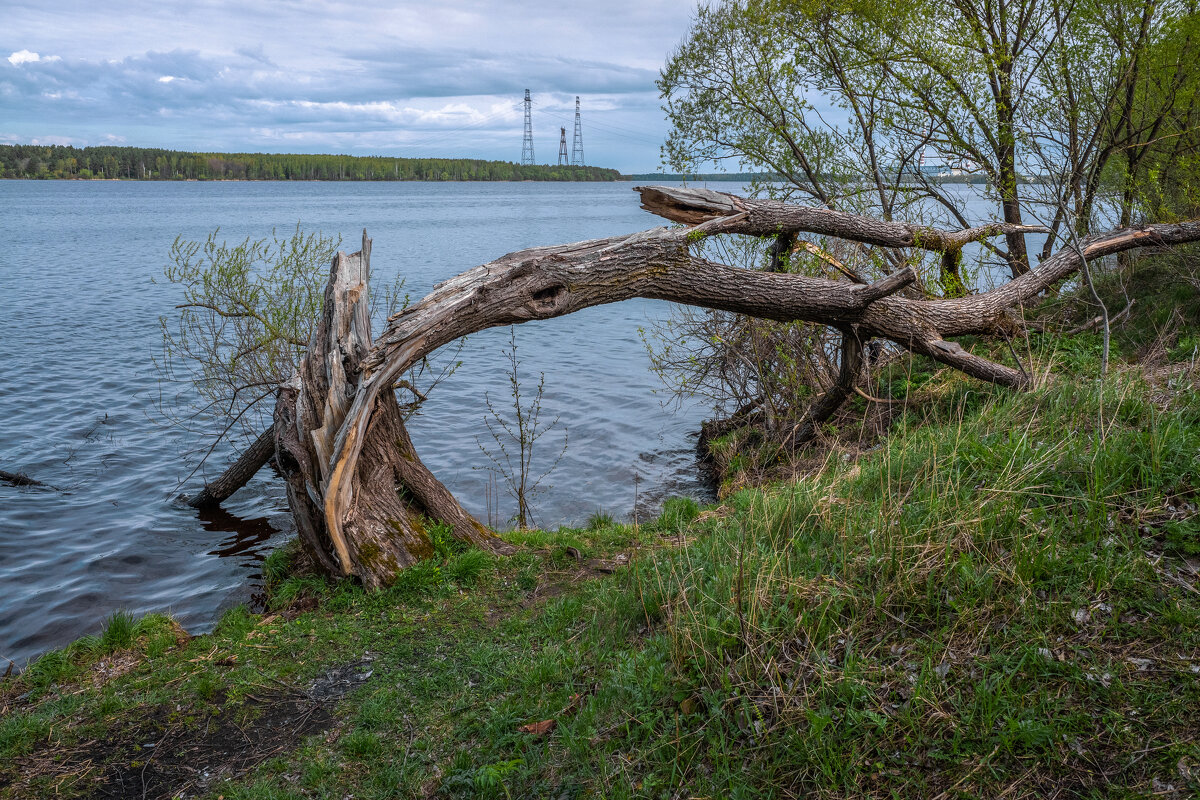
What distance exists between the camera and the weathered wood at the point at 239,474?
9.18m

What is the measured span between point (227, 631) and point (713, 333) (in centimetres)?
748

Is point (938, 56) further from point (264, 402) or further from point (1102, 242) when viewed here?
point (264, 402)

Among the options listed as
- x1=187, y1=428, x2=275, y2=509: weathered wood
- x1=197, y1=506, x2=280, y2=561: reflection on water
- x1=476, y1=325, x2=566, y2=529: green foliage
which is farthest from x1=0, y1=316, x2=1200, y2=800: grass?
x1=476, y1=325, x2=566, y2=529: green foliage

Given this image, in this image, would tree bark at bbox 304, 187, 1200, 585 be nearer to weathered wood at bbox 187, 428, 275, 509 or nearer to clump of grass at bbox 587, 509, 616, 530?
clump of grass at bbox 587, 509, 616, 530

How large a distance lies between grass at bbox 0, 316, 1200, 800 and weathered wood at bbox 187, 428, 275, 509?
3533 mm

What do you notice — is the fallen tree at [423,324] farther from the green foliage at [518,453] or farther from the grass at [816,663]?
the green foliage at [518,453]

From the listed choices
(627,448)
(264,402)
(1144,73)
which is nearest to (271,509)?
(264,402)

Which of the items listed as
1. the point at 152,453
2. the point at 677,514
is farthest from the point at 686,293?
the point at 152,453

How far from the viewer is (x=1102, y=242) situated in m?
9.60

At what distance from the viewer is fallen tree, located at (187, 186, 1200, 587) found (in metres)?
6.18

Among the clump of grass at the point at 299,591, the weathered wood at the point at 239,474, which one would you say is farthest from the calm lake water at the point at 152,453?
the clump of grass at the point at 299,591

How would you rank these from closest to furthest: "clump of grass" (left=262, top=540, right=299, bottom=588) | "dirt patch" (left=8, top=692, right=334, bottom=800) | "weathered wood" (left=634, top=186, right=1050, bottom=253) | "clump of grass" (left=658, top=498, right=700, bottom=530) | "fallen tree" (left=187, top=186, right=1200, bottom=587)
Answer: "dirt patch" (left=8, top=692, right=334, bottom=800), "fallen tree" (left=187, top=186, right=1200, bottom=587), "clump of grass" (left=262, top=540, right=299, bottom=588), "weathered wood" (left=634, top=186, right=1050, bottom=253), "clump of grass" (left=658, top=498, right=700, bottom=530)

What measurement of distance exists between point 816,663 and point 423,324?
4025 millimetres

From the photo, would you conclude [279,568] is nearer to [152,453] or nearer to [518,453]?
[518,453]
